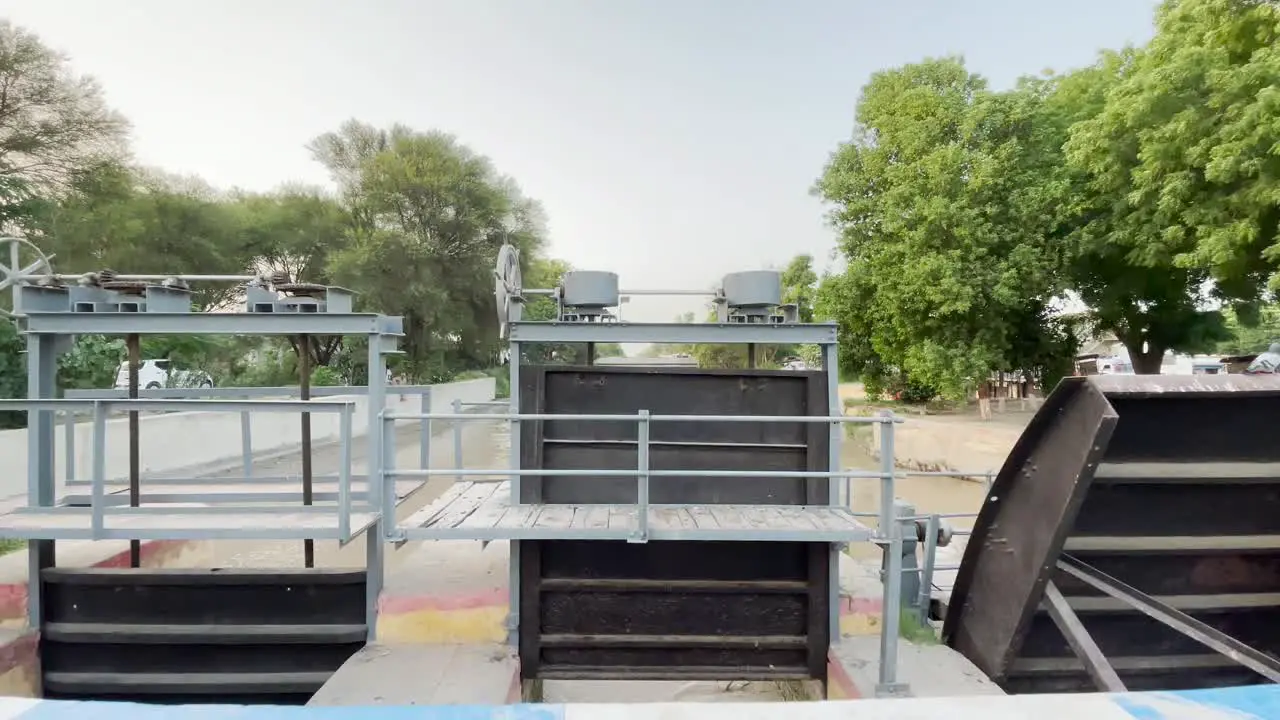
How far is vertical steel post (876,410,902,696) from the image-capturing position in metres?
3.73

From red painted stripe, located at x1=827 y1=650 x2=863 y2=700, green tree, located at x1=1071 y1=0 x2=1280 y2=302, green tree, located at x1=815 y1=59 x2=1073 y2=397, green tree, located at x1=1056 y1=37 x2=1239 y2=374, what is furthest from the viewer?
green tree, located at x1=815 y1=59 x2=1073 y2=397

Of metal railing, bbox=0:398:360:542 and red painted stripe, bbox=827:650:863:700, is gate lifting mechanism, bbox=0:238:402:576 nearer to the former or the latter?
metal railing, bbox=0:398:360:542

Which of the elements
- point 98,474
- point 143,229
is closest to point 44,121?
point 143,229

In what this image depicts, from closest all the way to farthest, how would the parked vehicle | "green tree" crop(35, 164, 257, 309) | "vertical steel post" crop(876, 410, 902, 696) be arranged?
"vertical steel post" crop(876, 410, 902, 696), the parked vehicle, "green tree" crop(35, 164, 257, 309)

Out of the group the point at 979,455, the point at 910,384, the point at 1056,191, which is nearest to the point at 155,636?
the point at 979,455

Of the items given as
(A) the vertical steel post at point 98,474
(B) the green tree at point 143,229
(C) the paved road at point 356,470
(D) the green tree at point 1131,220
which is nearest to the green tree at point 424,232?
(B) the green tree at point 143,229

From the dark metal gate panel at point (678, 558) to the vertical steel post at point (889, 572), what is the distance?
0.67m

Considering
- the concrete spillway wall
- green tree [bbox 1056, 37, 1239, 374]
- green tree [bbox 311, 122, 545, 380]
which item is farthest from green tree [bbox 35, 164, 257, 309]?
green tree [bbox 1056, 37, 1239, 374]

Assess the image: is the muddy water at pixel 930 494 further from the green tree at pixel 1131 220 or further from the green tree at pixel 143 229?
the green tree at pixel 143 229

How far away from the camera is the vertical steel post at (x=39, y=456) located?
456 centimetres

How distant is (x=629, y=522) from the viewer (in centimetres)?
417

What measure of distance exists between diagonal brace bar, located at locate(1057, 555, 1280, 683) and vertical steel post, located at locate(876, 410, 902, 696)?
87 centimetres

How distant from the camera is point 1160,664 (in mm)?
3840

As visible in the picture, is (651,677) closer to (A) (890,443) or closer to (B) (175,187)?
(A) (890,443)
